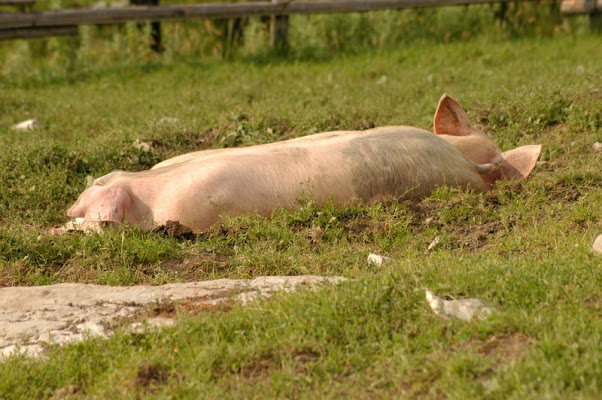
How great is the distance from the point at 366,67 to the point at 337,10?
4.62 feet

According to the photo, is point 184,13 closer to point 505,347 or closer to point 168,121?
point 168,121

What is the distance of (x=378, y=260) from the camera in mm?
4184

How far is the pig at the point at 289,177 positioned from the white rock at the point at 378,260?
818 mm

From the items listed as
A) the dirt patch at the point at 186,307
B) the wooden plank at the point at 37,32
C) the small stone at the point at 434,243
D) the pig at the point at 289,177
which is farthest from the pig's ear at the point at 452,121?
the wooden plank at the point at 37,32

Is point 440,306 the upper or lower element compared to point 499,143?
upper

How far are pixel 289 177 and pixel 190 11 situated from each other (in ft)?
19.6

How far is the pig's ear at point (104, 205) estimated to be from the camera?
4770 mm

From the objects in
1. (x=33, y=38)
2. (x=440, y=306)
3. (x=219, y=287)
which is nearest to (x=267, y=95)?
(x=33, y=38)

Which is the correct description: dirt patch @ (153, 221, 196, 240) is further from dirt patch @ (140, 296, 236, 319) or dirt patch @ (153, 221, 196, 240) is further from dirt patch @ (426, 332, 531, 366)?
dirt patch @ (426, 332, 531, 366)

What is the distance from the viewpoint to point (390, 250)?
14.9ft

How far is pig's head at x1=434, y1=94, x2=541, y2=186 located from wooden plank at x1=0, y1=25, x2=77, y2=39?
625 centimetres

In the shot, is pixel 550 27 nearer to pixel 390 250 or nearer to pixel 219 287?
pixel 390 250

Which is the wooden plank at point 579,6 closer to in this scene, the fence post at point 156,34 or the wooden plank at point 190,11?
the wooden plank at point 190,11

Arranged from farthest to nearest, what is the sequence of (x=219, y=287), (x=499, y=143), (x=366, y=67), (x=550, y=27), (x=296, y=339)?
1. (x=550, y=27)
2. (x=366, y=67)
3. (x=499, y=143)
4. (x=219, y=287)
5. (x=296, y=339)
